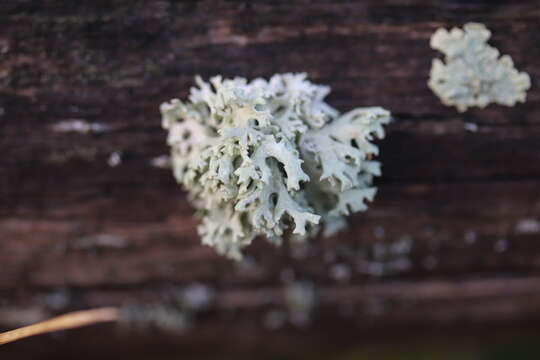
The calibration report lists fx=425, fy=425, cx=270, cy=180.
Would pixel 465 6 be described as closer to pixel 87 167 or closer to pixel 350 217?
pixel 350 217

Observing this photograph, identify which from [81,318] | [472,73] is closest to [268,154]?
[472,73]

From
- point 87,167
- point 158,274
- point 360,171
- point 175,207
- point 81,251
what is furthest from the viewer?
point 158,274

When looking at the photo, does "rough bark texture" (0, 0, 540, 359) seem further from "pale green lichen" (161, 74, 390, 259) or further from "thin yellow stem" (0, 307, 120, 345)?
"pale green lichen" (161, 74, 390, 259)

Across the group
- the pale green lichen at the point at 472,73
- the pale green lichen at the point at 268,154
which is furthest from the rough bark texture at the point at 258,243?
the pale green lichen at the point at 268,154

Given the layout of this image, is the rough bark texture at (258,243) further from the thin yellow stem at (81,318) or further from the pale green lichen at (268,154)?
the pale green lichen at (268,154)

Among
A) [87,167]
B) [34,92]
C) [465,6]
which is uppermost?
[465,6]

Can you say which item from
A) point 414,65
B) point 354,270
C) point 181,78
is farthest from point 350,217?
point 181,78

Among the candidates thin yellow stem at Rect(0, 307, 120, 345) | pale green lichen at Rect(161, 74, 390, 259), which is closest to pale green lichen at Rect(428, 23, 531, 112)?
pale green lichen at Rect(161, 74, 390, 259)

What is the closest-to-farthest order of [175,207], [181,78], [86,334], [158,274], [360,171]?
[360,171], [181,78], [175,207], [158,274], [86,334]
